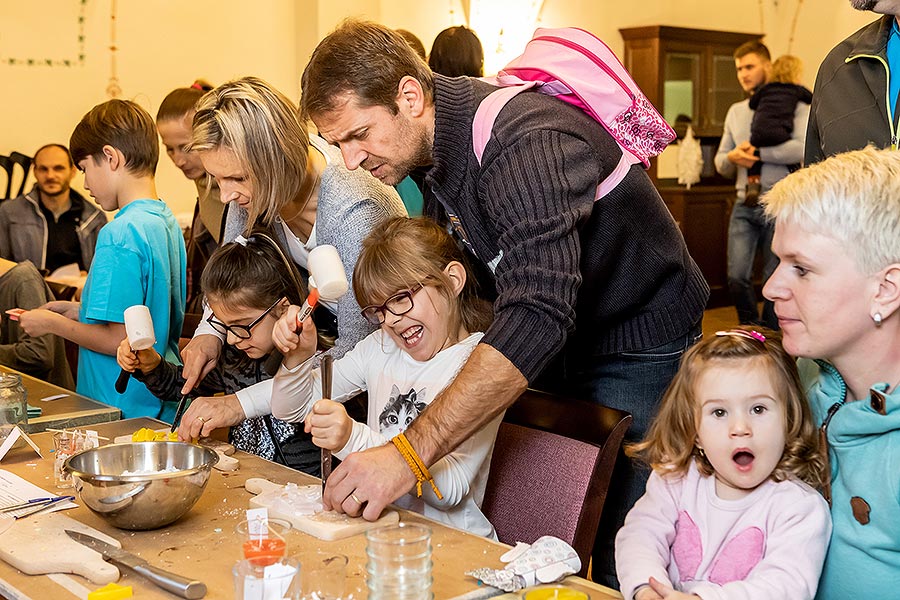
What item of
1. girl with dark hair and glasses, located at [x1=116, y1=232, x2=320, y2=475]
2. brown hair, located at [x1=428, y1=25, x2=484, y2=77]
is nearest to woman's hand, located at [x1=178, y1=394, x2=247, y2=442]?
girl with dark hair and glasses, located at [x1=116, y1=232, x2=320, y2=475]

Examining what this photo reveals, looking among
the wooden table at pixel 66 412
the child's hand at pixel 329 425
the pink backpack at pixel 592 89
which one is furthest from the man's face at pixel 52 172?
the child's hand at pixel 329 425

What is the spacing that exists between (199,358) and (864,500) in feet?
5.07

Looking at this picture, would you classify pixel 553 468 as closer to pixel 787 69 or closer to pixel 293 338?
pixel 293 338

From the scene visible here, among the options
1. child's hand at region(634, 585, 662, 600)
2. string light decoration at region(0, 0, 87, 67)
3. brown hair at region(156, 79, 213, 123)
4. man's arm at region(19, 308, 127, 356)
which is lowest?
child's hand at region(634, 585, 662, 600)

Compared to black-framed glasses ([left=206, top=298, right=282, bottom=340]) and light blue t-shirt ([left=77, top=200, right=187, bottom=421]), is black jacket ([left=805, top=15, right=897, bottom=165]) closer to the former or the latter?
black-framed glasses ([left=206, top=298, right=282, bottom=340])

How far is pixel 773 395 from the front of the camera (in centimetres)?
156

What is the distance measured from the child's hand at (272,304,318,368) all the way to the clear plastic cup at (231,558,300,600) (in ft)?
2.50

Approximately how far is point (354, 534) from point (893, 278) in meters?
0.88

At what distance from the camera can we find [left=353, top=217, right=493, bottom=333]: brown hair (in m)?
2.06

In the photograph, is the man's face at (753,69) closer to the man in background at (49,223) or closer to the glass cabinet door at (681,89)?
the glass cabinet door at (681,89)

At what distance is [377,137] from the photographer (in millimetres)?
1994

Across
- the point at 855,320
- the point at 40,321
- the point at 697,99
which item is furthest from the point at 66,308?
the point at 697,99

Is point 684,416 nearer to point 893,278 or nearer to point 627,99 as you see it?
point 893,278

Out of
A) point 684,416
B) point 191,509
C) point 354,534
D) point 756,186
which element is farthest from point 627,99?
point 756,186
